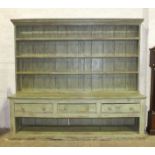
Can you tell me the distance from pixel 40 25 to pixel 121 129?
6.99 ft

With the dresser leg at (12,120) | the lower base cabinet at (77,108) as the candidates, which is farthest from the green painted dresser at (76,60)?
the lower base cabinet at (77,108)

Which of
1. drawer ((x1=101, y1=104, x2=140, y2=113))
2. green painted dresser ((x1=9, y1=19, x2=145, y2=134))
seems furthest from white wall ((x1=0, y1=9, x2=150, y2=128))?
drawer ((x1=101, y1=104, x2=140, y2=113))

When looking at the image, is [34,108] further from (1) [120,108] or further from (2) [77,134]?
(1) [120,108]

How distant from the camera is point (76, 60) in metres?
3.88

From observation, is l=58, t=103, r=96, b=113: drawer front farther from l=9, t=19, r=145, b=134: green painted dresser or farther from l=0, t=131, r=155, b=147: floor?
l=0, t=131, r=155, b=147: floor

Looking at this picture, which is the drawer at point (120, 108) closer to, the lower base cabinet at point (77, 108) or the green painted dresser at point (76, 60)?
the lower base cabinet at point (77, 108)

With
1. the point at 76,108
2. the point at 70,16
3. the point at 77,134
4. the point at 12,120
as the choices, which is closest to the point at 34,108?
the point at 12,120

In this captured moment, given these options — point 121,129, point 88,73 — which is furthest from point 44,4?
point 121,129

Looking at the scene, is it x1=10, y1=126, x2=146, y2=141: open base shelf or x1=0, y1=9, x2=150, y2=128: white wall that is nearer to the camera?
x1=10, y1=126, x2=146, y2=141: open base shelf

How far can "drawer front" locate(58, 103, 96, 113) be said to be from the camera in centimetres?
347

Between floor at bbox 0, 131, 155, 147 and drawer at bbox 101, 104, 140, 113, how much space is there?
0.43 metres

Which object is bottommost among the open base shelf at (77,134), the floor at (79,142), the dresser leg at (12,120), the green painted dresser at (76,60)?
the floor at (79,142)

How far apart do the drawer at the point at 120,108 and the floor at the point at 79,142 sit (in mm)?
429

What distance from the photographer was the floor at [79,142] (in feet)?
11.0
